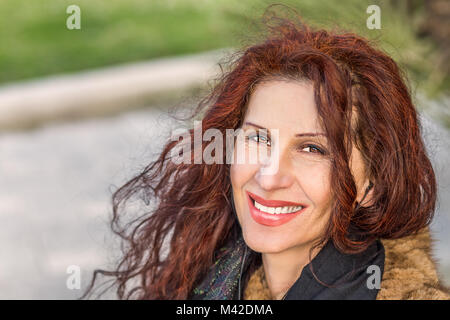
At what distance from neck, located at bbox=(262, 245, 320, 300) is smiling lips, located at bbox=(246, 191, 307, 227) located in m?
0.15

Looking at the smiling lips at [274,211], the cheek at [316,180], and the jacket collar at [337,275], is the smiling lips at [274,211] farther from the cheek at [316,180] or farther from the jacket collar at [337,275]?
the jacket collar at [337,275]

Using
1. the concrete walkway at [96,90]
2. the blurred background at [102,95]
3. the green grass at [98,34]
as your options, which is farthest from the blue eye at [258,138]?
the green grass at [98,34]

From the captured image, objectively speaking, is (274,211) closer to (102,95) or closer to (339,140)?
(339,140)

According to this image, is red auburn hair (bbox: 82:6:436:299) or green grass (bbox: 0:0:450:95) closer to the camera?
red auburn hair (bbox: 82:6:436:299)

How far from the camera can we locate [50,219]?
12.8 ft

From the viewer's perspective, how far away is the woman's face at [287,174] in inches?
61.9

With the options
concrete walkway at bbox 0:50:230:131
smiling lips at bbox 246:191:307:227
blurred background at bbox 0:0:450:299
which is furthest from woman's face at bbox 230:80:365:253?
concrete walkway at bbox 0:50:230:131

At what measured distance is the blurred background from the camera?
2.70 meters

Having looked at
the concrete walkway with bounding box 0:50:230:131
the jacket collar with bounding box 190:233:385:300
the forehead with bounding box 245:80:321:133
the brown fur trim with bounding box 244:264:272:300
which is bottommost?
the brown fur trim with bounding box 244:264:272:300

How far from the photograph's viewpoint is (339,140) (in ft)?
5.07

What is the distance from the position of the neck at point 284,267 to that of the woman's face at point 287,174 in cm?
7

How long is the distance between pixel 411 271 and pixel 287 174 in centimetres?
40

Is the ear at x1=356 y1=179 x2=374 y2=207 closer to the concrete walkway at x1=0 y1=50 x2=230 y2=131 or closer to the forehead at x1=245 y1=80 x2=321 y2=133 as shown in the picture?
the forehead at x1=245 y1=80 x2=321 y2=133
